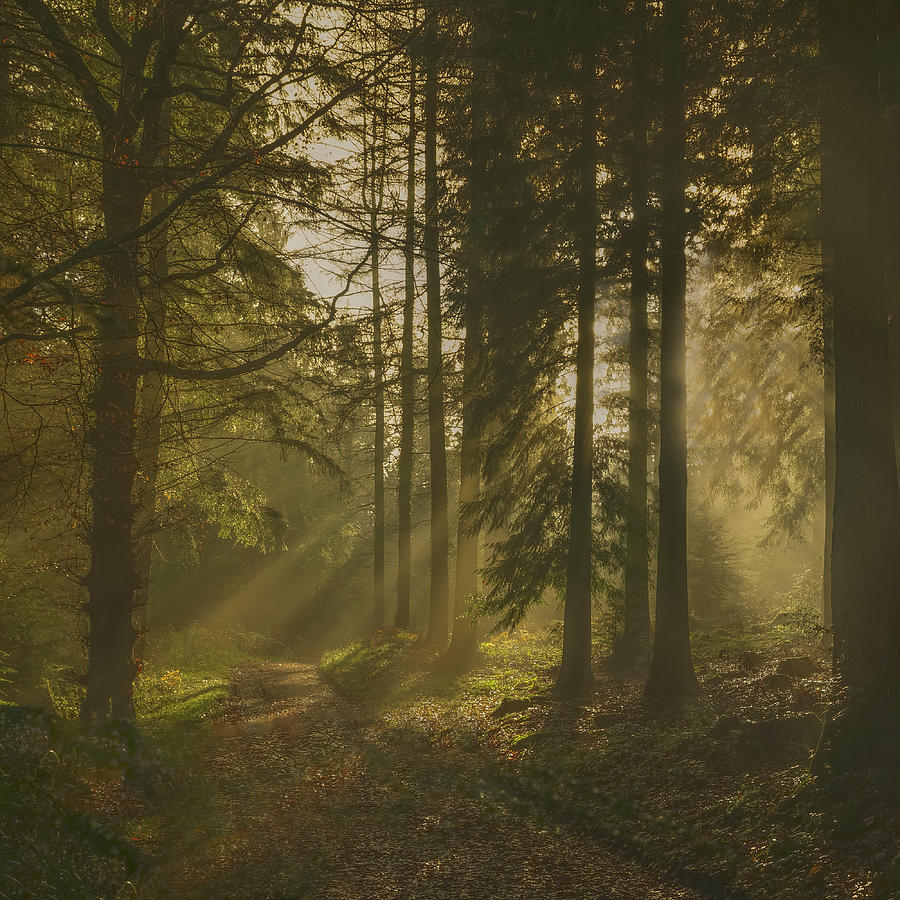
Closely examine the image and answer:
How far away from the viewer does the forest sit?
572 cm

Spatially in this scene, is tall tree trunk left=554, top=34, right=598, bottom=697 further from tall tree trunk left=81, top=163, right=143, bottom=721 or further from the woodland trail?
tall tree trunk left=81, top=163, right=143, bottom=721

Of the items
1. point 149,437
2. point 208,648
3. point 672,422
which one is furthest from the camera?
point 208,648

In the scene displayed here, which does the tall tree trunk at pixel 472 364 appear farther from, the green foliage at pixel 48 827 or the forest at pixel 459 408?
the green foliage at pixel 48 827

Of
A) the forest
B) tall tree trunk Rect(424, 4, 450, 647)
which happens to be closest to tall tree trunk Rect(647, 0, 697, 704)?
the forest

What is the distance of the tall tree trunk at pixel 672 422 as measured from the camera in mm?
11398

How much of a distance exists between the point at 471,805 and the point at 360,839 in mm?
1496

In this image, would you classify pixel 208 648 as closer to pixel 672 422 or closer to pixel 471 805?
pixel 672 422

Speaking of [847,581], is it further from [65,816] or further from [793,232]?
[793,232]

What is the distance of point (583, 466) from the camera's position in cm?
1317

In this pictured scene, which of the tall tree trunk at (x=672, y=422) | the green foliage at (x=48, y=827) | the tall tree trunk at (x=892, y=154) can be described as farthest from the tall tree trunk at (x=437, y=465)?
the green foliage at (x=48, y=827)

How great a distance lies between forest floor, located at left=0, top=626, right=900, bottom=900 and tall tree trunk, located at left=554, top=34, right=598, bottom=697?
733mm

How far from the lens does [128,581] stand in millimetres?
9883

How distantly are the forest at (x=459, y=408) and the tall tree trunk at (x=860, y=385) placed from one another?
0.11ft

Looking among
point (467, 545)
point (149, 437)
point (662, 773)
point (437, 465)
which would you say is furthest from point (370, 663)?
point (662, 773)
